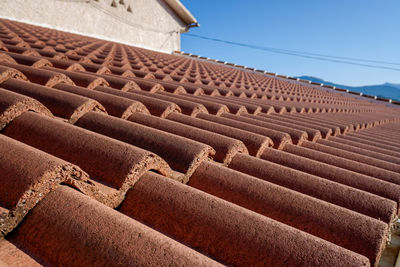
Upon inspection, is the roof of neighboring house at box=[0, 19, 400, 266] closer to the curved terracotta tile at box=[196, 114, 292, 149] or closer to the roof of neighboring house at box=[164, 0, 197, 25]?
the curved terracotta tile at box=[196, 114, 292, 149]

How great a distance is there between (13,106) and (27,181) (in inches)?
31.4

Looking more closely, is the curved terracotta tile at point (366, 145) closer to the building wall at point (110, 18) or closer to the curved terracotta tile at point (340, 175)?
the curved terracotta tile at point (340, 175)

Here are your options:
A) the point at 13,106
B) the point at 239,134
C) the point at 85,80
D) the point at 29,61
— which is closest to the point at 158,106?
the point at 239,134

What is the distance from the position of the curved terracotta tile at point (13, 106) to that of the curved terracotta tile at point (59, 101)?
0.18 meters

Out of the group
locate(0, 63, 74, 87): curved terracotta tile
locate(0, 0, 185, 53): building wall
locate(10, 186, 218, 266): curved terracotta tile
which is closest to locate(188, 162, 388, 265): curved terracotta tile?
locate(10, 186, 218, 266): curved terracotta tile

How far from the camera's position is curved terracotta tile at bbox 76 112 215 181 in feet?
5.20

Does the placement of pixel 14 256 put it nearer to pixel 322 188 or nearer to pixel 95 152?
pixel 95 152

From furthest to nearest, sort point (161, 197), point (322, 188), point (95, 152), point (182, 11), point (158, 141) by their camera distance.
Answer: point (182, 11) → point (158, 141) → point (322, 188) → point (95, 152) → point (161, 197)

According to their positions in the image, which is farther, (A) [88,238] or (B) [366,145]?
(B) [366,145]

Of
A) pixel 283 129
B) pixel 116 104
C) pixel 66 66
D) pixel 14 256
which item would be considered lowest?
pixel 14 256

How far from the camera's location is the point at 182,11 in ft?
64.8

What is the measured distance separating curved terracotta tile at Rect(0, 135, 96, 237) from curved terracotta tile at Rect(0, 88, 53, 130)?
0.56 m

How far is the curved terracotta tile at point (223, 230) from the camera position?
3.26ft

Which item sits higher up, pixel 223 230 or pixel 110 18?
pixel 110 18
